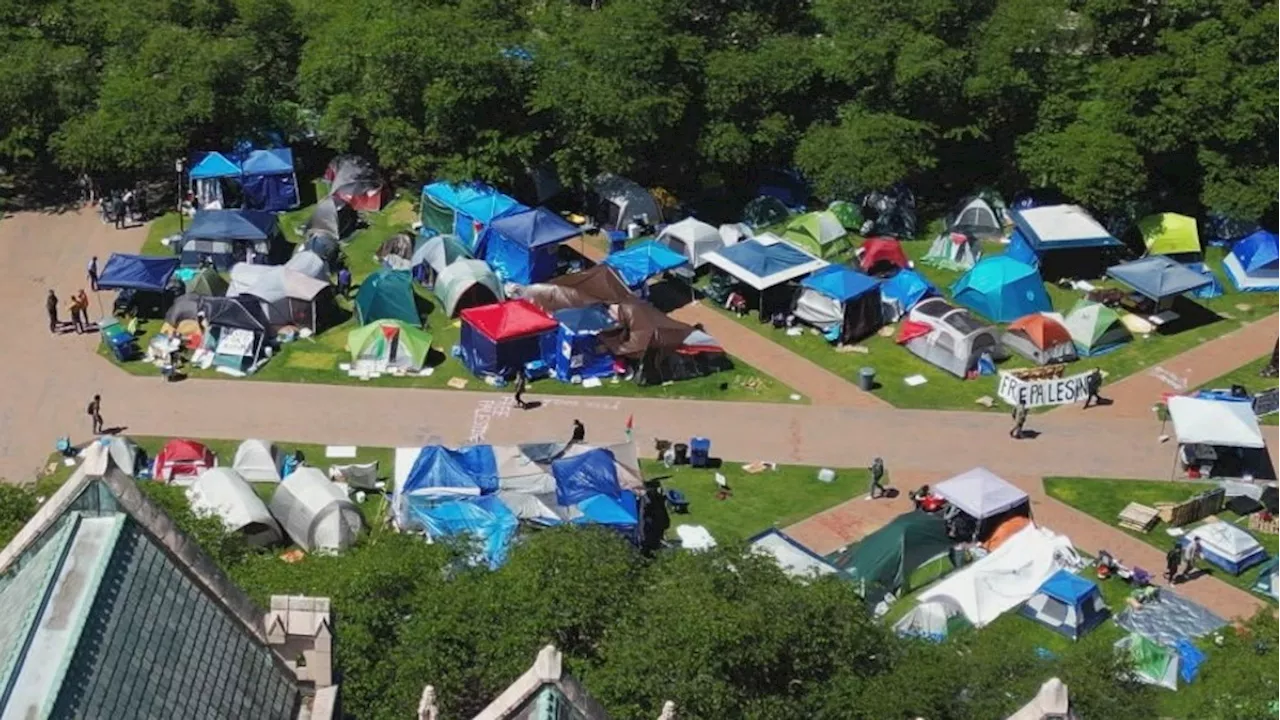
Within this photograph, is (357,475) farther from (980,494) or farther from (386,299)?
(980,494)

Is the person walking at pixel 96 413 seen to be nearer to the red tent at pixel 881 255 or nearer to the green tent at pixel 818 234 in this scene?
the green tent at pixel 818 234

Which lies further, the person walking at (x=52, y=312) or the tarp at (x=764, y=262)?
the tarp at (x=764, y=262)

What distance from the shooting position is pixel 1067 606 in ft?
124

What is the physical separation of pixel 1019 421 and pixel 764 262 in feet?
34.1

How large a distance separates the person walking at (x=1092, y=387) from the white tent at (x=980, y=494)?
7.63 metres

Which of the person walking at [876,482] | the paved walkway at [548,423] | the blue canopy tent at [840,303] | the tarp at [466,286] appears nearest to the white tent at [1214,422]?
the paved walkway at [548,423]

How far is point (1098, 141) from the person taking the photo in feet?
191

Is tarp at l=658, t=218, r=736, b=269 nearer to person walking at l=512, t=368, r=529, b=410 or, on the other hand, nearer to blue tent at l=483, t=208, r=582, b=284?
blue tent at l=483, t=208, r=582, b=284

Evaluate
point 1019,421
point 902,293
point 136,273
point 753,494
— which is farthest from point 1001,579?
point 136,273

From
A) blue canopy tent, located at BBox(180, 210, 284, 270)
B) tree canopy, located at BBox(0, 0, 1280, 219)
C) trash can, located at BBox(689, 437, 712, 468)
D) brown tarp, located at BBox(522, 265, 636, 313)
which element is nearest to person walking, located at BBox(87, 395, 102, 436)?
blue canopy tent, located at BBox(180, 210, 284, 270)

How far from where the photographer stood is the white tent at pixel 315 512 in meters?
39.3

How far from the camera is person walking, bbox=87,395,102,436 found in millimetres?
44375

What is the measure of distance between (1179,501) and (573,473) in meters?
16.5

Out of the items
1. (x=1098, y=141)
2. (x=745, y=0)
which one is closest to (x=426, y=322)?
(x=745, y=0)
